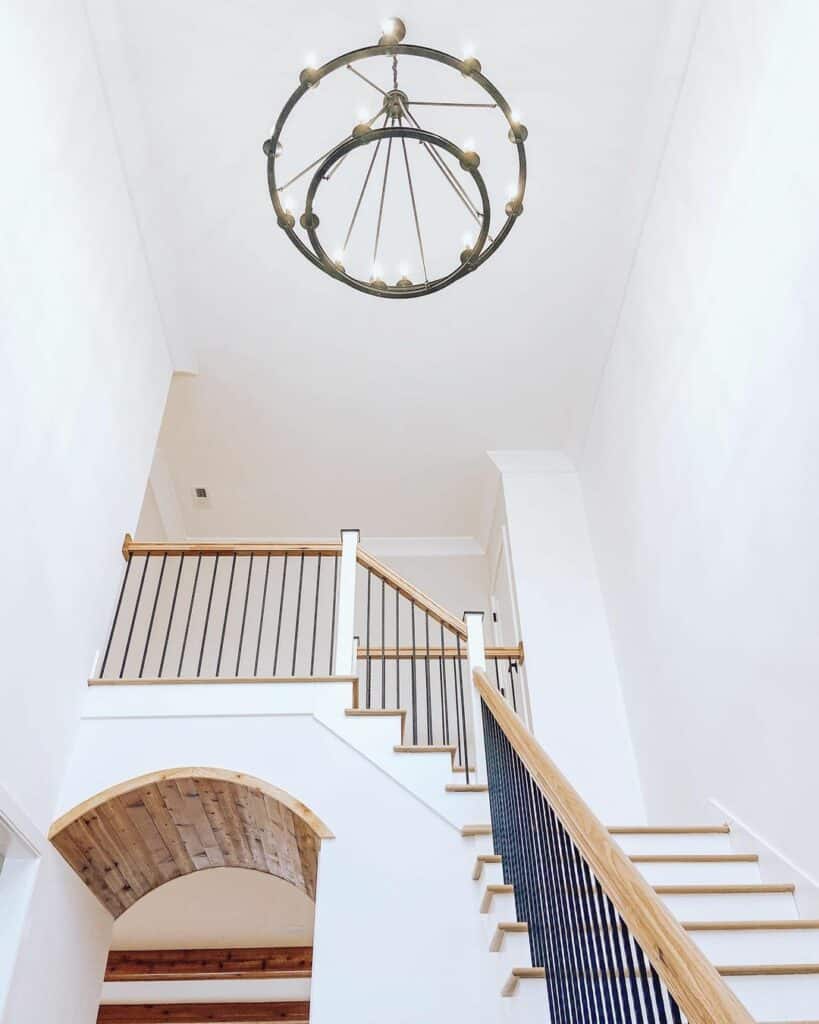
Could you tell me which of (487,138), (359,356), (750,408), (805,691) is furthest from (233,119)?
(805,691)

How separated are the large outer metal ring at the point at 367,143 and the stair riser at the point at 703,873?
259cm

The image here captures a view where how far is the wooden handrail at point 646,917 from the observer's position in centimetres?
132

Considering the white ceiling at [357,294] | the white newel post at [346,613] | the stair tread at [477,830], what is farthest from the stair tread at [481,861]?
the white ceiling at [357,294]

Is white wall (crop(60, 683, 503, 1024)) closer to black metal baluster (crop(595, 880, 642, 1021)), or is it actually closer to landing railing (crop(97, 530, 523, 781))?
black metal baluster (crop(595, 880, 642, 1021))

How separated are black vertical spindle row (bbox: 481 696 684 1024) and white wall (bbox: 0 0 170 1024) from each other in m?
2.10

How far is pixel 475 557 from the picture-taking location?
8.26 m

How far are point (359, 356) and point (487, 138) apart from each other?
197cm

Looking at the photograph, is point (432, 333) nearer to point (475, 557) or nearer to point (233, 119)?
point (233, 119)

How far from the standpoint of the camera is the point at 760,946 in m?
2.74

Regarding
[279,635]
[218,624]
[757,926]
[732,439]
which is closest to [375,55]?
[732,439]

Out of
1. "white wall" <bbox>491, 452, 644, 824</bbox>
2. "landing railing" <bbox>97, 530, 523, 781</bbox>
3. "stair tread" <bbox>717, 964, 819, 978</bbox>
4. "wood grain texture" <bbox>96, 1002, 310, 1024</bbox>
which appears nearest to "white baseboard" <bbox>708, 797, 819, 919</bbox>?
"stair tread" <bbox>717, 964, 819, 978</bbox>

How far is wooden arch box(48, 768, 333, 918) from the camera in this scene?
397 centimetres

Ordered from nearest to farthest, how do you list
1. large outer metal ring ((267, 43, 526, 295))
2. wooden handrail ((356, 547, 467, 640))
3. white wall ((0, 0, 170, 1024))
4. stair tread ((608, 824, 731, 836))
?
large outer metal ring ((267, 43, 526, 295)), white wall ((0, 0, 170, 1024)), stair tread ((608, 824, 731, 836)), wooden handrail ((356, 547, 467, 640))

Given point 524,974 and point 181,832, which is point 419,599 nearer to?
point 181,832
